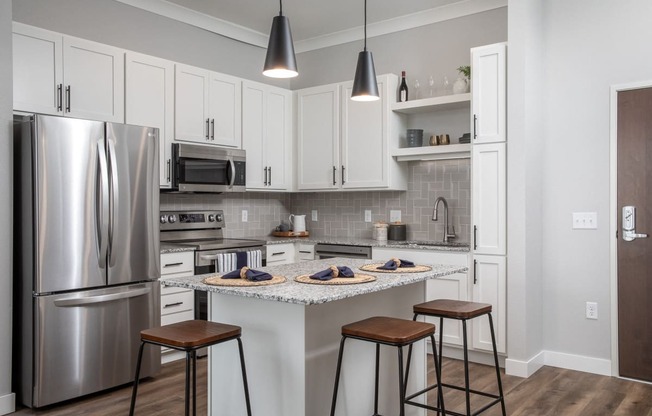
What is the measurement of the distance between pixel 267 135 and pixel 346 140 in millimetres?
772

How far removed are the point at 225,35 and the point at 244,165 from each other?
1.36 m

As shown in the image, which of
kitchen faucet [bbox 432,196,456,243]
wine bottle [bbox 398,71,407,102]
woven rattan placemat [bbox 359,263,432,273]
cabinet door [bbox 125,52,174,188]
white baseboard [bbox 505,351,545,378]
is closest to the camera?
woven rattan placemat [bbox 359,263,432,273]

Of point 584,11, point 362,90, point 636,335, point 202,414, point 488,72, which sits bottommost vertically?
point 202,414

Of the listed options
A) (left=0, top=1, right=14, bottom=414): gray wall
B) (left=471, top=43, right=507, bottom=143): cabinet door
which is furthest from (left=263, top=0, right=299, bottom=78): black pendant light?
(left=471, top=43, right=507, bottom=143): cabinet door

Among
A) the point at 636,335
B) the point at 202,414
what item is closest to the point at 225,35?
the point at 202,414

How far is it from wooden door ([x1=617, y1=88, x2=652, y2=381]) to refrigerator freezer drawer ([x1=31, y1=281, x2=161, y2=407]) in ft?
10.7

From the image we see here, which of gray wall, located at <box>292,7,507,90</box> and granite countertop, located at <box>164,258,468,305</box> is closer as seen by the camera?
granite countertop, located at <box>164,258,468,305</box>

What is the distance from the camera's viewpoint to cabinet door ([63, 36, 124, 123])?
12.2 feet

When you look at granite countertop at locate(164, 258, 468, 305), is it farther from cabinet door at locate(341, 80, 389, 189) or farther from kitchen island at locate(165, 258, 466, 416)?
cabinet door at locate(341, 80, 389, 189)

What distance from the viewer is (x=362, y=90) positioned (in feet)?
10.2

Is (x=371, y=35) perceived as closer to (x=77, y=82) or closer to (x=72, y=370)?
(x=77, y=82)

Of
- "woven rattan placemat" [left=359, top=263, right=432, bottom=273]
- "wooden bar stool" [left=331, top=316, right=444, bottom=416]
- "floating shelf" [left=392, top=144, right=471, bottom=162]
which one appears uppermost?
"floating shelf" [left=392, top=144, right=471, bottom=162]

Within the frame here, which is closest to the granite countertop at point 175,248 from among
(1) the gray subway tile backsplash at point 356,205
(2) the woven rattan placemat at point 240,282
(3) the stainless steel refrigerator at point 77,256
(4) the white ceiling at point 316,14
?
(3) the stainless steel refrigerator at point 77,256

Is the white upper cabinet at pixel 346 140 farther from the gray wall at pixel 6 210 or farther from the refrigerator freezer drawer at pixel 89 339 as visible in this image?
the gray wall at pixel 6 210
